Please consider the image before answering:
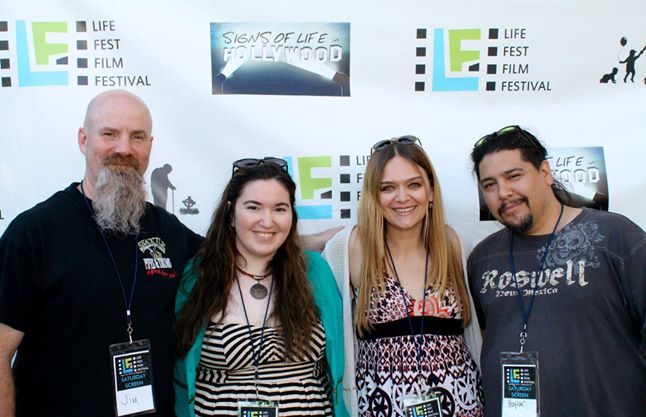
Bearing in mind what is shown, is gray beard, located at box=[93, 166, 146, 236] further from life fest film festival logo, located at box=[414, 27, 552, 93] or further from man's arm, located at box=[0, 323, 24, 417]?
life fest film festival logo, located at box=[414, 27, 552, 93]

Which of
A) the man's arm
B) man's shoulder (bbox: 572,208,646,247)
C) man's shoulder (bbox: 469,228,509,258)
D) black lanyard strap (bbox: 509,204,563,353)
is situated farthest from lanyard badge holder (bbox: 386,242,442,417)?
the man's arm

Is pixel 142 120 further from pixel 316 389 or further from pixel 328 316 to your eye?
pixel 316 389

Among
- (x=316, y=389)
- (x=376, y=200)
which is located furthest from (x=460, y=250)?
(x=316, y=389)

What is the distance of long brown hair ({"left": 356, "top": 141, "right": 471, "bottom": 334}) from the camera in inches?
83.6

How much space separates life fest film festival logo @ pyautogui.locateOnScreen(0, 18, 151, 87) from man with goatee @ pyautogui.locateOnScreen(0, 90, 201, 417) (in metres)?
0.69

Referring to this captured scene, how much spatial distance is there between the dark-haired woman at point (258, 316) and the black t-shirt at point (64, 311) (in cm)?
16

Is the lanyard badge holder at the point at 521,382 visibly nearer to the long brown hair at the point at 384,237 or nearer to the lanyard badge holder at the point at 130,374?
the long brown hair at the point at 384,237

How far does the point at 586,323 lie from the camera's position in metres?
1.86

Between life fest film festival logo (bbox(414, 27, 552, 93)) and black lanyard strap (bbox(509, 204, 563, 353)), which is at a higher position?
life fest film festival logo (bbox(414, 27, 552, 93))

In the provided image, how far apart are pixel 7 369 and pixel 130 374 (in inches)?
13.7

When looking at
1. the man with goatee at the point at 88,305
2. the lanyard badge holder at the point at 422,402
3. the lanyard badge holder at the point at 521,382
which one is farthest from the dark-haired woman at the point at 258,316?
the lanyard badge holder at the point at 521,382

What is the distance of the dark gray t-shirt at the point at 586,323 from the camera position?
1833 mm

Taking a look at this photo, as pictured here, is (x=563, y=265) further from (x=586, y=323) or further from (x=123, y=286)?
(x=123, y=286)

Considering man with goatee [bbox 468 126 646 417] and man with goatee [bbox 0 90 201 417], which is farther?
man with goatee [bbox 468 126 646 417]
